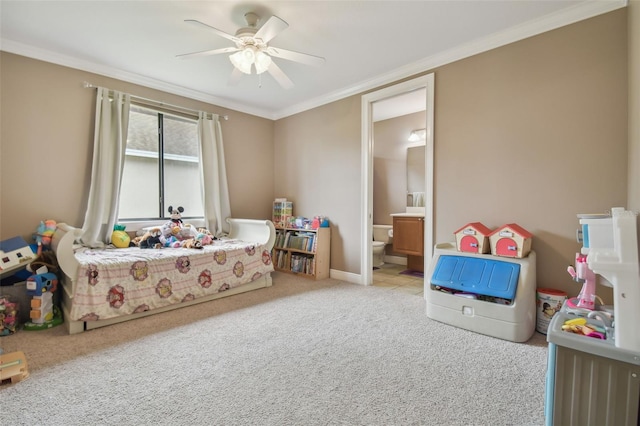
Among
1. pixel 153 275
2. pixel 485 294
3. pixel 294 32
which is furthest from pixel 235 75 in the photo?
pixel 485 294

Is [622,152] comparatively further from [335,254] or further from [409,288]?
[335,254]

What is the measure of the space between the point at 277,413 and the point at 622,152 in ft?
9.09

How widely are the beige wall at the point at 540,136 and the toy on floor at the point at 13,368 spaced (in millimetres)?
3208

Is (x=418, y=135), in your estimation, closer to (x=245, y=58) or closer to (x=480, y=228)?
(x=480, y=228)

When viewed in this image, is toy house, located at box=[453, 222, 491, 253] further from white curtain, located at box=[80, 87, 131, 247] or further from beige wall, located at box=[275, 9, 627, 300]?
white curtain, located at box=[80, 87, 131, 247]

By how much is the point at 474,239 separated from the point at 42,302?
354cm

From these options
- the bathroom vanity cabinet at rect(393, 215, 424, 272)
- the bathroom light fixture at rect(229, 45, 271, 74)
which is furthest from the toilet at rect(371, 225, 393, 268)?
the bathroom light fixture at rect(229, 45, 271, 74)

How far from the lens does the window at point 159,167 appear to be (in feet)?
11.1

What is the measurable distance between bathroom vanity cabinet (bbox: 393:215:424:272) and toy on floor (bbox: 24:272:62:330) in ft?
13.1

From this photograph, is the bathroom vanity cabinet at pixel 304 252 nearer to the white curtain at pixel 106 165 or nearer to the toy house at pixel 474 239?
the toy house at pixel 474 239

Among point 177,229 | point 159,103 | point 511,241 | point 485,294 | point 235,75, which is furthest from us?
point 159,103

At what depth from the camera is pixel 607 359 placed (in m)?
0.98

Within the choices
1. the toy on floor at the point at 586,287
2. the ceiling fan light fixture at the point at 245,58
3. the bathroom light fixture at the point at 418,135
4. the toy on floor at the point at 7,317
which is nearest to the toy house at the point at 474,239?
the toy on floor at the point at 586,287

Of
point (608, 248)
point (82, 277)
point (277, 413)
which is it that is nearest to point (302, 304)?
point (277, 413)
